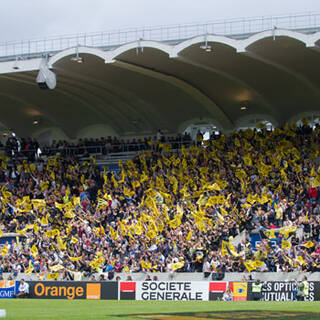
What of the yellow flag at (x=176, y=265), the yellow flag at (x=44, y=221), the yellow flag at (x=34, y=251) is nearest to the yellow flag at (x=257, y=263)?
the yellow flag at (x=176, y=265)

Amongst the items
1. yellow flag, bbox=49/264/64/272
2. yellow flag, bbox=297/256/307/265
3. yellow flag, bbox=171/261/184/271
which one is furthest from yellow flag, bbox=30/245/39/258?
yellow flag, bbox=297/256/307/265

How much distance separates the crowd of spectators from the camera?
33.1m

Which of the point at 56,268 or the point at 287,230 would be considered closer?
the point at 287,230

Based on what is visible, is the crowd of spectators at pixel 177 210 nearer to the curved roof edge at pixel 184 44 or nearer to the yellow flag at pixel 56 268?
the yellow flag at pixel 56 268

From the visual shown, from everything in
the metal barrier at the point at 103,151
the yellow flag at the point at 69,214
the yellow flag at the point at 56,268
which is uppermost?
the metal barrier at the point at 103,151

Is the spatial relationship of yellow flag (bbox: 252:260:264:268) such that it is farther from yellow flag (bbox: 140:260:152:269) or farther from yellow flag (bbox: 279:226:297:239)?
yellow flag (bbox: 140:260:152:269)

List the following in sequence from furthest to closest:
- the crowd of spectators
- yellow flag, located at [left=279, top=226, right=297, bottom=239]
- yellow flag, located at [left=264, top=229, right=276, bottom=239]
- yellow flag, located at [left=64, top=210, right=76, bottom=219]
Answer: yellow flag, located at [left=64, top=210, right=76, bottom=219] < the crowd of spectators < yellow flag, located at [left=264, top=229, right=276, bottom=239] < yellow flag, located at [left=279, top=226, right=297, bottom=239]

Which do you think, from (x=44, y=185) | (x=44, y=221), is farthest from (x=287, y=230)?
(x=44, y=185)

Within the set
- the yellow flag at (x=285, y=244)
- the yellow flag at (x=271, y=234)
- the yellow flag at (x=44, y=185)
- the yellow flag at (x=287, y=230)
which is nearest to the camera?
the yellow flag at (x=285, y=244)

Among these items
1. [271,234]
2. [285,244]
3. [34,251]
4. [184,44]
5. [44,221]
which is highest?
[184,44]

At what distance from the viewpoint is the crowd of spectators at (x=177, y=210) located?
109 feet

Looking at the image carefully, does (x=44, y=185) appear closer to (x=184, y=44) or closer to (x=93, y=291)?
(x=184, y=44)

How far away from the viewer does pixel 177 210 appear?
121 ft

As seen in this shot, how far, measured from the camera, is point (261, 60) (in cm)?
3925
